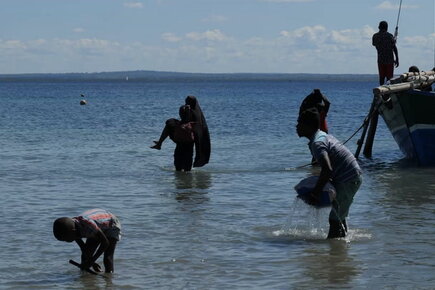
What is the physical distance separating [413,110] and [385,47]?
2313mm

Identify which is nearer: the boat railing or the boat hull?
the boat railing

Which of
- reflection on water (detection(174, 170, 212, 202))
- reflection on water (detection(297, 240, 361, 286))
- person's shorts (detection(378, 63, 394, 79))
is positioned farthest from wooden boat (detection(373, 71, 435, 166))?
reflection on water (detection(297, 240, 361, 286))

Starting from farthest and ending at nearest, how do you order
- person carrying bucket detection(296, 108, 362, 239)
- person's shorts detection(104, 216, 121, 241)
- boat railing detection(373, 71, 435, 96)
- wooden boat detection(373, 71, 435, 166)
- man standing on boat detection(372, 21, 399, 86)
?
man standing on boat detection(372, 21, 399, 86)
wooden boat detection(373, 71, 435, 166)
boat railing detection(373, 71, 435, 96)
person carrying bucket detection(296, 108, 362, 239)
person's shorts detection(104, 216, 121, 241)

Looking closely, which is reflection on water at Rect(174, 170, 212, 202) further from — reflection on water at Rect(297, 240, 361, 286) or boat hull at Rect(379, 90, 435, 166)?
reflection on water at Rect(297, 240, 361, 286)

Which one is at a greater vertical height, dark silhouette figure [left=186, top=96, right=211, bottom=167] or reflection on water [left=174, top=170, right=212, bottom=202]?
dark silhouette figure [left=186, top=96, right=211, bottom=167]

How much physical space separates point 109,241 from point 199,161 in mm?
8494

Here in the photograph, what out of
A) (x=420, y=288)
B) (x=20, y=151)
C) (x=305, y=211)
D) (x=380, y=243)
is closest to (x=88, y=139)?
(x=20, y=151)

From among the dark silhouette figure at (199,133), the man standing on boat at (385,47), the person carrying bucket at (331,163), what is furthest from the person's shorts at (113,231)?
the man standing on boat at (385,47)

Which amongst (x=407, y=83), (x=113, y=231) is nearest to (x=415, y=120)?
(x=407, y=83)

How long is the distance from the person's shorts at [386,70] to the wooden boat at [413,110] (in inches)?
40.5

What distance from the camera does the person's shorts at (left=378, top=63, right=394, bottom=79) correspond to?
19.5m

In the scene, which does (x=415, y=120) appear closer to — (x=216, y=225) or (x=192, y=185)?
(x=192, y=185)

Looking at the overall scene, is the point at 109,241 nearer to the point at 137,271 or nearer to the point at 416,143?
the point at 137,271

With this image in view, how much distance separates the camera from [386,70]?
64.5ft
